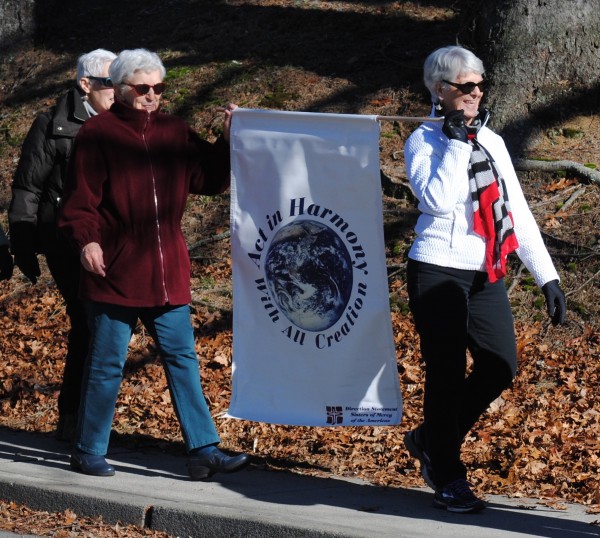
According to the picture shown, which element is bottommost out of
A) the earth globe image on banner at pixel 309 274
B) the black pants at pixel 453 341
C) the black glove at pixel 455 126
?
the black pants at pixel 453 341

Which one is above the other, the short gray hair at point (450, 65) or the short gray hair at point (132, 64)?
the short gray hair at point (132, 64)

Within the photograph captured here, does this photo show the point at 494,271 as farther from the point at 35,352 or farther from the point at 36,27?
the point at 36,27

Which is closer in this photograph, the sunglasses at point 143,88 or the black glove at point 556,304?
the black glove at point 556,304

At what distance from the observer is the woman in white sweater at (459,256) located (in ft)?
16.0

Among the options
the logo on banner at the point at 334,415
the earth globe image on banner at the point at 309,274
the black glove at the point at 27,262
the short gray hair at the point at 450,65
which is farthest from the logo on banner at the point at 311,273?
the black glove at the point at 27,262

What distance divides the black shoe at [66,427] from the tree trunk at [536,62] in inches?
190

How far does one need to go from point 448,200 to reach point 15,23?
1062cm

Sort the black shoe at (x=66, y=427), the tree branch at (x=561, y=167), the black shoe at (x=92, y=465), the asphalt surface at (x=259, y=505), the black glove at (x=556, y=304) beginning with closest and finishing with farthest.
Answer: the asphalt surface at (x=259, y=505) → the black glove at (x=556, y=304) → the black shoe at (x=92, y=465) → the black shoe at (x=66, y=427) → the tree branch at (x=561, y=167)

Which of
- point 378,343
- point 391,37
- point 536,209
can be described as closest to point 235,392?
point 378,343

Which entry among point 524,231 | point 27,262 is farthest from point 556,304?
point 27,262

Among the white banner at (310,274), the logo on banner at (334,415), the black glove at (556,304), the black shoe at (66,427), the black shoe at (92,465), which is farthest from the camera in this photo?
the black shoe at (66,427)

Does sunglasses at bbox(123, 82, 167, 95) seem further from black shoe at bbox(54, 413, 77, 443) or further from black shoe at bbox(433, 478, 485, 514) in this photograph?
black shoe at bbox(433, 478, 485, 514)

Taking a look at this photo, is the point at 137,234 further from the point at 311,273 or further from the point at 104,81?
the point at 104,81

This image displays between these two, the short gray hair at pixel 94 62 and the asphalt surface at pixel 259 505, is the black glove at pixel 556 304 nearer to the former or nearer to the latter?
the asphalt surface at pixel 259 505
